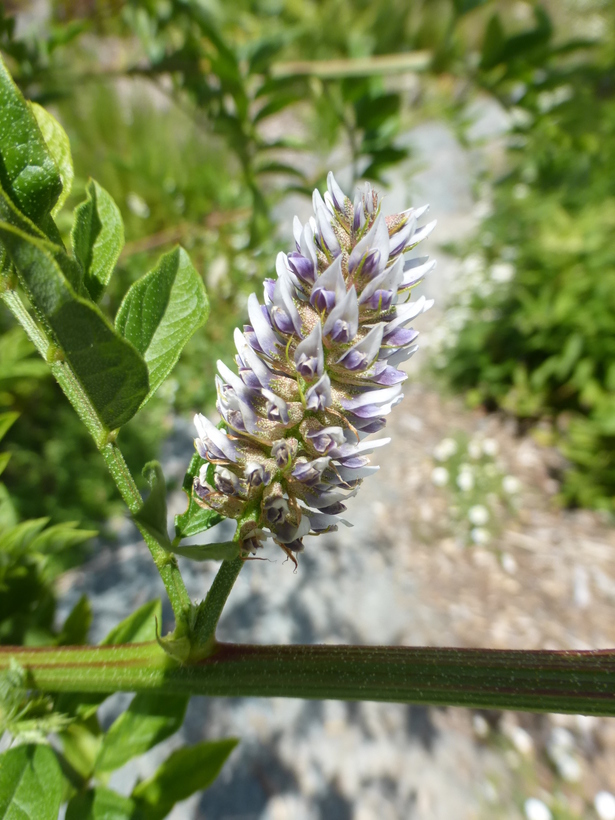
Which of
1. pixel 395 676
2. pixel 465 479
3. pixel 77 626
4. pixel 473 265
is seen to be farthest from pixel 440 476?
pixel 395 676

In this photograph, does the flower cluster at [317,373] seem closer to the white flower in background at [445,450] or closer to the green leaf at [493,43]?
the green leaf at [493,43]

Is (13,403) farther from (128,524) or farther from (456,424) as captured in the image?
(456,424)

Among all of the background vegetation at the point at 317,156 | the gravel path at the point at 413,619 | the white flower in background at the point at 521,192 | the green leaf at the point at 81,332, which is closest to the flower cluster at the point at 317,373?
the green leaf at the point at 81,332

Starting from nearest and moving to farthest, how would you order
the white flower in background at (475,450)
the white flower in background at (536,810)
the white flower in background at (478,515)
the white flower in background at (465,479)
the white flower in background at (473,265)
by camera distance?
the white flower in background at (536,810), the white flower in background at (478,515), the white flower in background at (465,479), the white flower in background at (475,450), the white flower in background at (473,265)

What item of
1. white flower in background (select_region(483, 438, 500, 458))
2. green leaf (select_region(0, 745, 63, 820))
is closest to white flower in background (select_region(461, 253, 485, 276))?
white flower in background (select_region(483, 438, 500, 458))

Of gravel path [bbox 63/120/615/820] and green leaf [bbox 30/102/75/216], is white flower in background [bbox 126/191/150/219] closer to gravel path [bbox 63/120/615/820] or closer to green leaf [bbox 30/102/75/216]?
gravel path [bbox 63/120/615/820]

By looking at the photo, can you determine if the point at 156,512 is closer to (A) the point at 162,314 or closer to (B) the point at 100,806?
Result: (A) the point at 162,314

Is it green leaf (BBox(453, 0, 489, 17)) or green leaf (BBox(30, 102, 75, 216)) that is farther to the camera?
green leaf (BBox(453, 0, 489, 17))
